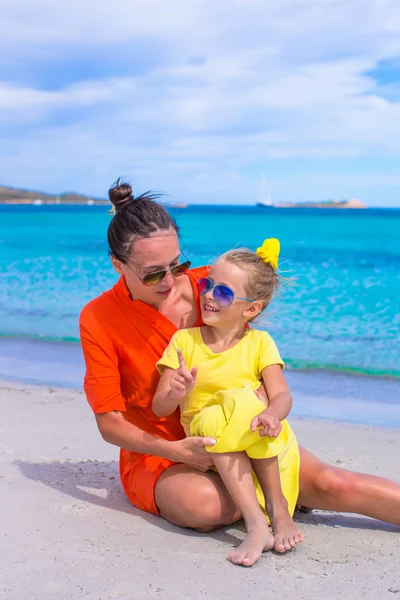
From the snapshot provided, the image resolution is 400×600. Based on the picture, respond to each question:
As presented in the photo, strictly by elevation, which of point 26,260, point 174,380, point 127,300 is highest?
point 127,300

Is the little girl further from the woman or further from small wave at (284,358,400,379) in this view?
small wave at (284,358,400,379)

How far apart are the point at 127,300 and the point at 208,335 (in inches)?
16.8

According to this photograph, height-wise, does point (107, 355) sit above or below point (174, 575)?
above

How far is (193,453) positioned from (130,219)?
1.11 metres

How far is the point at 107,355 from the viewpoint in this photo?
11.1 feet

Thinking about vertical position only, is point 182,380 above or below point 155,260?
below

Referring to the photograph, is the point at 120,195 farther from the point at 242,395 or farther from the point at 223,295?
the point at 242,395

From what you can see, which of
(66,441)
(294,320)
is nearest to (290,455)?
(66,441)

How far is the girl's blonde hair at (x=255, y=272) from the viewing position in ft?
11.1

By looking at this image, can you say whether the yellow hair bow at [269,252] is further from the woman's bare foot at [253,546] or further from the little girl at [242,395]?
the woman's bare foot at [253,546]

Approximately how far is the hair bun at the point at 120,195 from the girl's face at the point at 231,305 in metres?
0.53

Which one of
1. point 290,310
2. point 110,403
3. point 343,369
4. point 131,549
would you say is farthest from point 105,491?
point 290,310

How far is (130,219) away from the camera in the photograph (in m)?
3.36

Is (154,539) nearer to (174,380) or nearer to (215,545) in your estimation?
(215,545)
